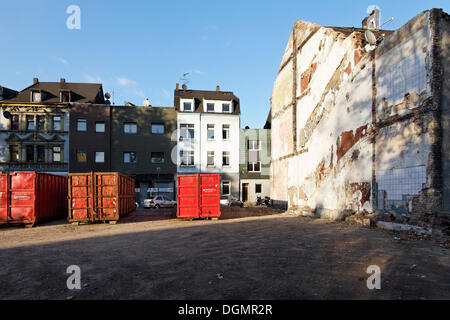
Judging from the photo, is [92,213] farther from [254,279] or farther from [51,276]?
[254,279]

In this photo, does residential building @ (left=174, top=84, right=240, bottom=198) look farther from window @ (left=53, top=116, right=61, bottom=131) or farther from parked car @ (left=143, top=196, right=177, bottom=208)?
window @ (left=53, top=116, right=61, bottom=131)

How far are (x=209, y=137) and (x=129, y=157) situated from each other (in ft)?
30.5

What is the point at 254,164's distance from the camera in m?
33.7

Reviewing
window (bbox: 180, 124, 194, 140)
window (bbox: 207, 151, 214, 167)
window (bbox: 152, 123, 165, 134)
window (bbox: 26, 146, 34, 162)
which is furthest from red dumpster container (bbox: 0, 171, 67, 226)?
window (bbox: 207, 151, 214, 167)

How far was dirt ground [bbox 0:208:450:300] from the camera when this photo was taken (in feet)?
14.3

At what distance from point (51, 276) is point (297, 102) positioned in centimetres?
1798

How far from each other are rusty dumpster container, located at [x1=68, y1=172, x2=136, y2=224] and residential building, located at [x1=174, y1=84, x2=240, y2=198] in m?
17.7

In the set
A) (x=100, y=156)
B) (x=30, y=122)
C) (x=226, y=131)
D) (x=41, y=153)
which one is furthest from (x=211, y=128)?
(x=30, y=122)

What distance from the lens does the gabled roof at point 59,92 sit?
31.2 metres

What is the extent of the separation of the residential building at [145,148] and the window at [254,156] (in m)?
8.80

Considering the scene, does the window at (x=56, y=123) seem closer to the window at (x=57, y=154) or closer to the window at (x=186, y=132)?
the window at (x=57, y=154)

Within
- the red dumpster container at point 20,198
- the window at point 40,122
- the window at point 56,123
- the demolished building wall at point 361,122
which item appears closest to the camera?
the demolished building wall at point 361,122

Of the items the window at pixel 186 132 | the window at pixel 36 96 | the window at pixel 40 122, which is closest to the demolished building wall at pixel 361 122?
the window at pixel 186 132

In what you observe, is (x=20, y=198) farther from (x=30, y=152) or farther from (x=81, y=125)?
(x=30, y=152)
